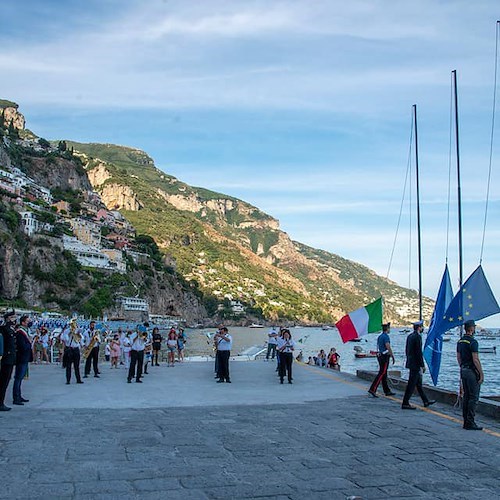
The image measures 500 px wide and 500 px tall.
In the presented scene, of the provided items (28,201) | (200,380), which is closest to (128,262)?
(28,201)

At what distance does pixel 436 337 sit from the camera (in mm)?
15938

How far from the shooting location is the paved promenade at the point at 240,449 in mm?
6465

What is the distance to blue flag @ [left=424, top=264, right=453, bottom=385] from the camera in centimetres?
1588

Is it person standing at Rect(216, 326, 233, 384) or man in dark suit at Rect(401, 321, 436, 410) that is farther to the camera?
person standing at Rect(216, 326, 233, 384)

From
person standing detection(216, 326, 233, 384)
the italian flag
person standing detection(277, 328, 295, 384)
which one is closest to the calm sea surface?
the italian flag

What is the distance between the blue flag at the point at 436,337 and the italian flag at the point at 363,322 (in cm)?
259

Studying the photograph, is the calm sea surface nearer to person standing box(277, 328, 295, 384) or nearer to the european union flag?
person standing box(277, 328, 295, 384)

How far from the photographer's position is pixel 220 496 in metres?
6.15

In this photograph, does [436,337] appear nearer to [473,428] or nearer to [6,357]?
[473,428]

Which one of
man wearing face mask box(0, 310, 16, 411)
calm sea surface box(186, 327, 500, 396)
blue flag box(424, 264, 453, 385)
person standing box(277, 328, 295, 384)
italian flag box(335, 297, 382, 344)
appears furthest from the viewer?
calm sea surface box(186, 327, 500, 396)

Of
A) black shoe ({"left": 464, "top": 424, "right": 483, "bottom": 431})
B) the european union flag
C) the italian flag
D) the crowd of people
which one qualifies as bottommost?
black shoe ({"left": 464, "top": 424, "right": 483, "bottom": 431})

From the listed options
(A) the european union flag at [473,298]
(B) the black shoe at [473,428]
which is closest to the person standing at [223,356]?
(A) the european union flag at [473,298]

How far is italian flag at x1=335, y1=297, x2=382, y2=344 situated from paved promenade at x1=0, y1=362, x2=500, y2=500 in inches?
175

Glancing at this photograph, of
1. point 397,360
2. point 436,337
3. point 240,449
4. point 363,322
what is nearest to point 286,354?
point 363,322
